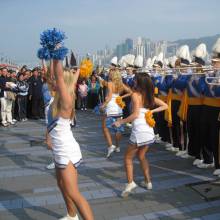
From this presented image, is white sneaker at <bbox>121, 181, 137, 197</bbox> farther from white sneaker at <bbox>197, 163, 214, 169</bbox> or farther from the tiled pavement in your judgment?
white sneaker at <bbox>197, 163, 214, 169</bbox>

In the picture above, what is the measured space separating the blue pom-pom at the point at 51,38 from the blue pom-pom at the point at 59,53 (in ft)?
0.16

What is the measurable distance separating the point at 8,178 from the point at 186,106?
3600mm

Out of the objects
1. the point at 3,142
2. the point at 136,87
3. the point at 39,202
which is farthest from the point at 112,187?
the point at 3,142

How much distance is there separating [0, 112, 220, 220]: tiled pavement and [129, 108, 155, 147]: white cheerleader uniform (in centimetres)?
83

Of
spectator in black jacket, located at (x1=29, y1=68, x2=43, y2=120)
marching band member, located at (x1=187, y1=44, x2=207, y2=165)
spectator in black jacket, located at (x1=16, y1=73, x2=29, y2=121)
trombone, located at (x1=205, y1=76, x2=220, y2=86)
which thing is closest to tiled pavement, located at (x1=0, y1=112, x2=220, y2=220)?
marching band member, located at (x1=187, y1=44, x2=207, y2=165)

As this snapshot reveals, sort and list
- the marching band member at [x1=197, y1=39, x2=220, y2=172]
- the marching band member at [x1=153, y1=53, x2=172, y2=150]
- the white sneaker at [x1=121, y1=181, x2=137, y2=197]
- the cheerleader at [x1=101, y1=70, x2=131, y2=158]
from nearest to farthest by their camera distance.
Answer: the white sneaker at [x1=121, y1=181, x2=137, y2=197], the marching band member at [x1=197, y1=39, x2=220, y2=172], the cheerleader at [x1=101, y1=70, x2=131, y2=158], the marching band member at [x1=153, y1=53, x2=172, y2=150]

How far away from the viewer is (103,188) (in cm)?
614

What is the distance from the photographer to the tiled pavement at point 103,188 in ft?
16.9

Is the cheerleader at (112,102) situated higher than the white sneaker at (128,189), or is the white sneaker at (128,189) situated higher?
the cheerleader at (112,102)

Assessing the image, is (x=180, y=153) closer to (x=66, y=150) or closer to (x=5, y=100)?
(x=66, y=150)

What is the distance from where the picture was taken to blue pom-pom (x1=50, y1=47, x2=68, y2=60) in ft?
11.8

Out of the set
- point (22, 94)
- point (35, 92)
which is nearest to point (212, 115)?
point (22, 94)

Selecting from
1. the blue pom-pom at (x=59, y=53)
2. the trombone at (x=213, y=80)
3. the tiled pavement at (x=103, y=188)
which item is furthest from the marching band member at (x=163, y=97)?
the blue pom-pom at (x=59, y=53)

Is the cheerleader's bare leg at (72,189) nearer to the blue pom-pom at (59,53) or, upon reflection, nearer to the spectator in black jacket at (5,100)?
the blue pom-pom at (59,53)
